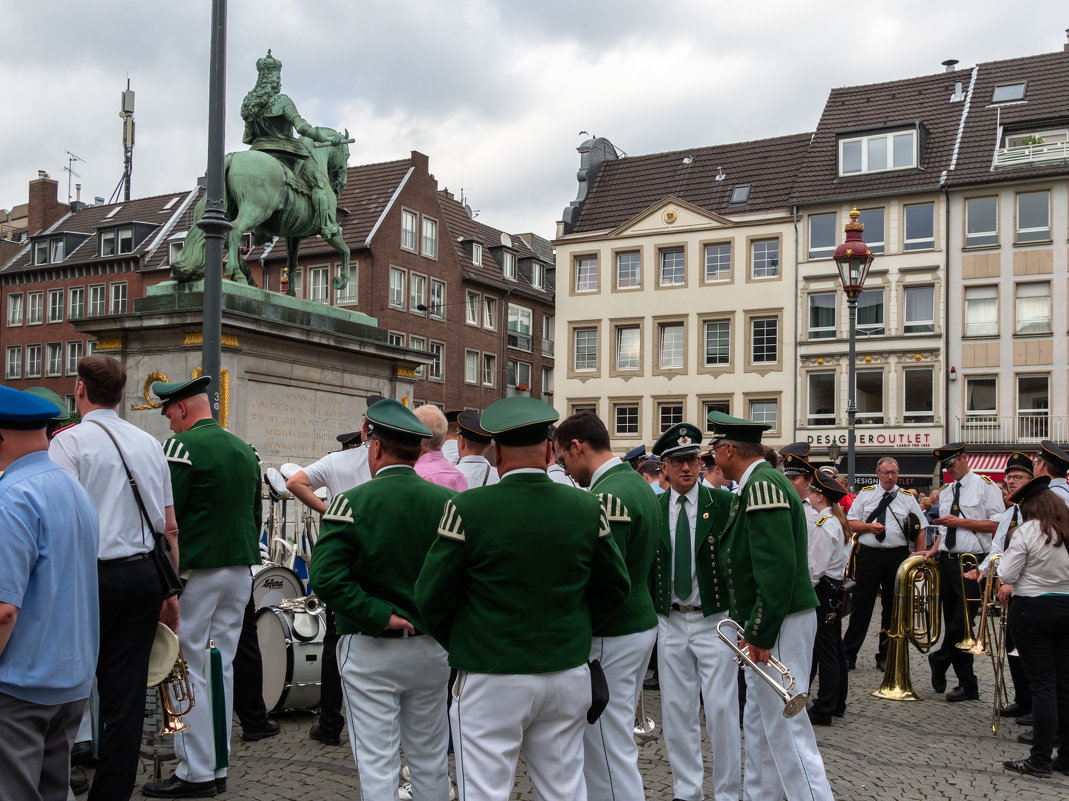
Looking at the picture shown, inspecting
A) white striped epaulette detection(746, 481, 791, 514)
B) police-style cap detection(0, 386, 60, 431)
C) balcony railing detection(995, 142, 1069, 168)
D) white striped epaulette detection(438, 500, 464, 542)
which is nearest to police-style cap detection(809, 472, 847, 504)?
white striped epaulette detection(746, 481, 791, 514)

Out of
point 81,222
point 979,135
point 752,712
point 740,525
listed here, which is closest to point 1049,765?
point 752,712

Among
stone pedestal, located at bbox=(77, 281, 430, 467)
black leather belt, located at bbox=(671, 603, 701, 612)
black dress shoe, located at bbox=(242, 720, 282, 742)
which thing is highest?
stone pedestal, located at bbox=(77, 281, 430, 467)

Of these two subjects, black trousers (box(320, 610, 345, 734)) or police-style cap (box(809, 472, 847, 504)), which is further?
police-style cap (box(809, 472, 847, 504))

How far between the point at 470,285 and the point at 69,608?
53738 millimetres

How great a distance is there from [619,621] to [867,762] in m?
3.36

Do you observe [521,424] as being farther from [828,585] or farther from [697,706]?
[828,585]

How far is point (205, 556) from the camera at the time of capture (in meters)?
6.53

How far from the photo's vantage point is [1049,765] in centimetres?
790

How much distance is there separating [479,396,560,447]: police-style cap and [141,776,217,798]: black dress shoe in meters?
3.18

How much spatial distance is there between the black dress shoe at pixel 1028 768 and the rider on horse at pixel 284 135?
1142 centimetres

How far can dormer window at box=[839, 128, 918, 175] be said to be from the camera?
43594 mm

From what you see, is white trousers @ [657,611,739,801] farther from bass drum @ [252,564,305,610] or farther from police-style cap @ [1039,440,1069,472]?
police-style cap @ [1039,440,1069,472]

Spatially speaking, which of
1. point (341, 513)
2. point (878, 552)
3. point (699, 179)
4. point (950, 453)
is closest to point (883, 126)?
point (699, 179)

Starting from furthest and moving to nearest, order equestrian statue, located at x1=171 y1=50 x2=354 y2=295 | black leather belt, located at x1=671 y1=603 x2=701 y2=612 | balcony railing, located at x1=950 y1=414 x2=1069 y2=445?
balcony railing, located at x1=950 y1=414 x2=1069 y2=445, equestrian statue, located at x1=171 y1=50 x2=354 y2=295, black leather belt, located at x1=671 y1=603 x2=701 y2=612
